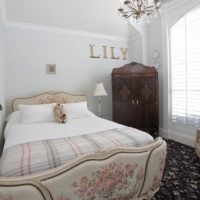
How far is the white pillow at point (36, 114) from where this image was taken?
2.83m

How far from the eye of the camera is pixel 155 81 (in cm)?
371

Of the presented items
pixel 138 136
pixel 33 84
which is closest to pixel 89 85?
pixel 33 84

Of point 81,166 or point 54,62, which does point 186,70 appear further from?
point 81,166

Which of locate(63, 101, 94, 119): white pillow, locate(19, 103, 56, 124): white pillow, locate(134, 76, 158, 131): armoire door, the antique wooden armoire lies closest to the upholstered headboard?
locate(19, 103, 56, 124): white pillow

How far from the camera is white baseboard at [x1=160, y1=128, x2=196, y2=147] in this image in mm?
3343

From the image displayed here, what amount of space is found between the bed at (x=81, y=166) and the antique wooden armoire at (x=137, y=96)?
1.77m

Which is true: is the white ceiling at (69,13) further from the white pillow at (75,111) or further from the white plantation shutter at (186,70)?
the white pillow at (75,111)

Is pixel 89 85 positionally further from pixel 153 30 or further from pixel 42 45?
pixel 153 30

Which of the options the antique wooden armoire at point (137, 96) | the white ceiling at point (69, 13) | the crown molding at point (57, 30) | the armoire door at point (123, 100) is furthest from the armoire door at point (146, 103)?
the white ceiling at point (69, 13)

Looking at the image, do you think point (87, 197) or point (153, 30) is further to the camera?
point (153, 30)

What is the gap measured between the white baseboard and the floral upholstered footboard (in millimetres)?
1892

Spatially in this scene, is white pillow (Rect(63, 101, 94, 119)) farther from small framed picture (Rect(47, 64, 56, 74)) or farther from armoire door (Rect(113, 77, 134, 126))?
small framed picture (Rect(47, 64, 56, 74))

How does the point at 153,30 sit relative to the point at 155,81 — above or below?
above

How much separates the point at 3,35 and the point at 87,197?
335 centimetres
